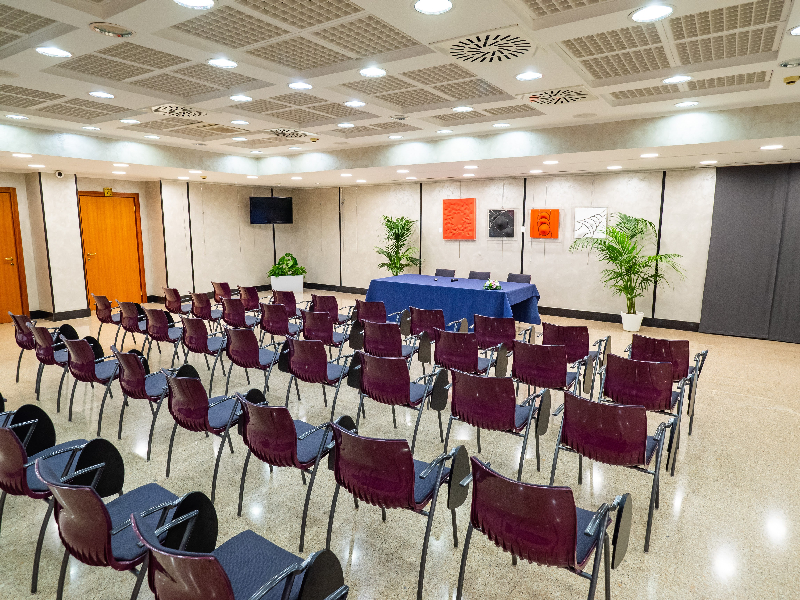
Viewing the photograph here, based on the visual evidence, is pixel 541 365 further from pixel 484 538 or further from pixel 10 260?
pixel 10 260

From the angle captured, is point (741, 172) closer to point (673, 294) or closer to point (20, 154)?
point (673, 294)

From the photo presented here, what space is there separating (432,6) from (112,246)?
1140 centimetres

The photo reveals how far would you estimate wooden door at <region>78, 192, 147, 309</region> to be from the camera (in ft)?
37.6

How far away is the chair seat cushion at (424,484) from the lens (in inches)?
106

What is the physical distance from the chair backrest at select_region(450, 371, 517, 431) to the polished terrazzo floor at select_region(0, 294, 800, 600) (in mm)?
627

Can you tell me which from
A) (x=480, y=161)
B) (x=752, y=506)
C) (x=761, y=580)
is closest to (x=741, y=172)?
(x=480, y=161)

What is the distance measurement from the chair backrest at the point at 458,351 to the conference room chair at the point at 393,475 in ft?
7.53

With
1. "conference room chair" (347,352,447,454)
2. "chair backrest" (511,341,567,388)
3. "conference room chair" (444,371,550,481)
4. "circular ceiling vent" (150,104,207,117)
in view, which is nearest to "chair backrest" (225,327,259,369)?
"conference room chair" (347,352,447,454)

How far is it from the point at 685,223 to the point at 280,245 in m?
10.8

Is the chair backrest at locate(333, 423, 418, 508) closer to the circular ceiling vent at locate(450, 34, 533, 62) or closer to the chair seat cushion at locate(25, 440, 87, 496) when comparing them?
the chair seat cushion at locate(25, 440, 87, 496)

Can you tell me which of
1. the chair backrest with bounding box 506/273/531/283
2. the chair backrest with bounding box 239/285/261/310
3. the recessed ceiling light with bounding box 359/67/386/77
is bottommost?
the chair backrest with bounding box 239/285/261/310

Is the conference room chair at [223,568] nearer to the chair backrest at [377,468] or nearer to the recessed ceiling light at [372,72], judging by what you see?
the chair backrest at [377,468]

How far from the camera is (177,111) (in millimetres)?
6316

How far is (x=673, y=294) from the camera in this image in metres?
9.78
